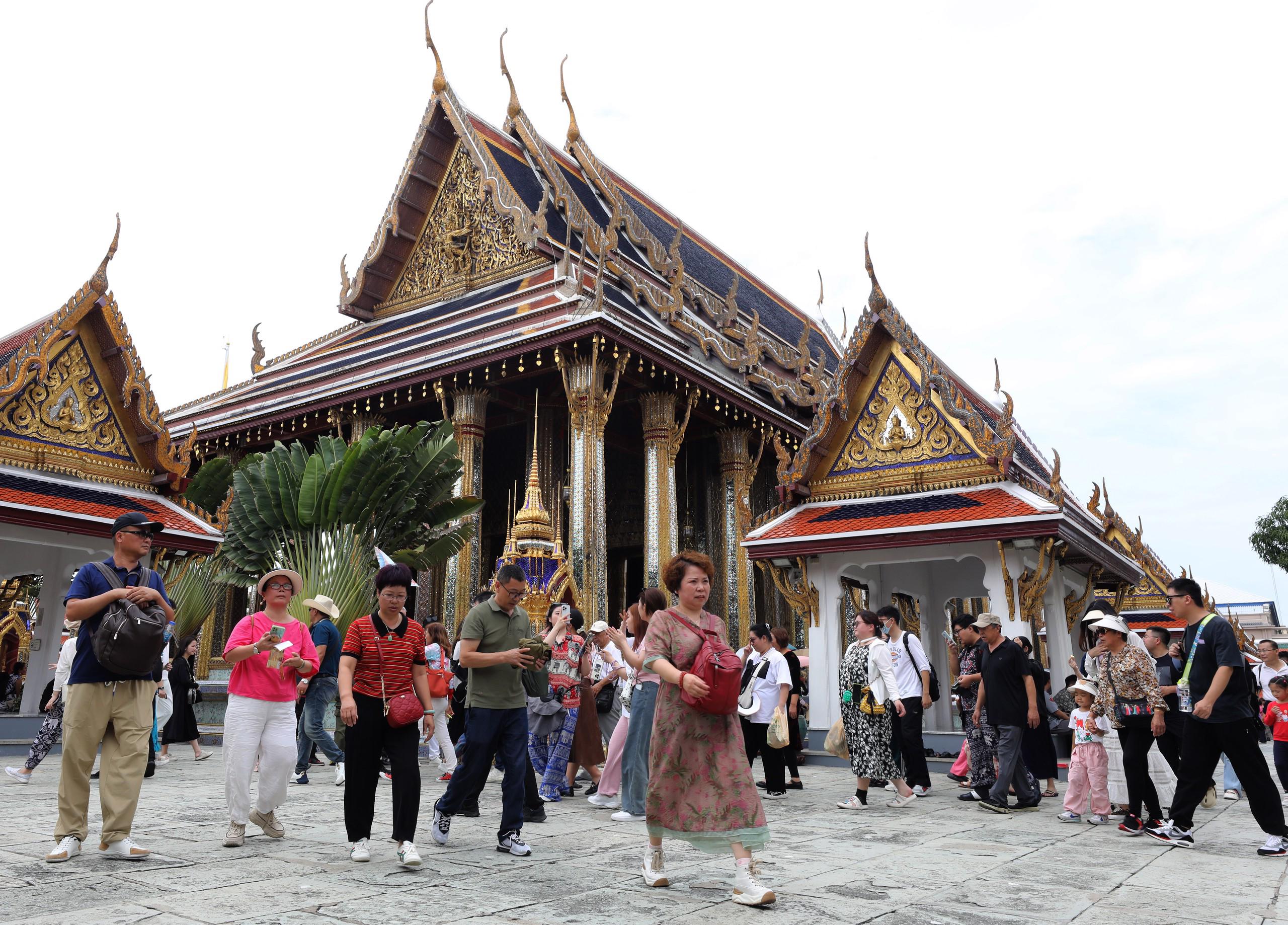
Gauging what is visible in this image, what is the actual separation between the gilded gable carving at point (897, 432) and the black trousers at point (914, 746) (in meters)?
3.31

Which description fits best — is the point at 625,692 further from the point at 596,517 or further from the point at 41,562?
the point at 41,562

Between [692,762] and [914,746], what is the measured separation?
13.2 feet

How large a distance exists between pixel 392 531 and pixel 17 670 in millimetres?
11950

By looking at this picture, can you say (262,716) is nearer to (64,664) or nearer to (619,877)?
(619,877)

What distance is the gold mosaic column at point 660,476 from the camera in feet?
46.2

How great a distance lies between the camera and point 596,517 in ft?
44.8

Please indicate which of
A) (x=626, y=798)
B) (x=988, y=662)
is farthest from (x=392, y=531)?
(x=988, y=662)

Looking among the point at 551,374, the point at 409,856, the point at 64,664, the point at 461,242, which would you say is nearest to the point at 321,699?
the point at 64,664

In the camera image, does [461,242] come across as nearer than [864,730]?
No

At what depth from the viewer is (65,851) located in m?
3.82

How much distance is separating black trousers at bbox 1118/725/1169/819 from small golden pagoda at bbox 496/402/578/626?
22.2 ft

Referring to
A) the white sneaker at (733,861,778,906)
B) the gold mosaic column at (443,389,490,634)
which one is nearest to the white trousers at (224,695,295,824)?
the white sneaker at (733,861,778,906)

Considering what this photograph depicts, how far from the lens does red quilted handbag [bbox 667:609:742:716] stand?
136 inches

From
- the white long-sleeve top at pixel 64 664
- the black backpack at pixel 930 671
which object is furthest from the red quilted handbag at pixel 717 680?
the white long-sleeve top at pixel 64 664
